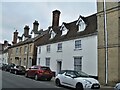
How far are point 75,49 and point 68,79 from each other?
963 centimetres

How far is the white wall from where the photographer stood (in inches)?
903

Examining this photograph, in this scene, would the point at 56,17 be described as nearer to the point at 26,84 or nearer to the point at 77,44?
the point at 77,44

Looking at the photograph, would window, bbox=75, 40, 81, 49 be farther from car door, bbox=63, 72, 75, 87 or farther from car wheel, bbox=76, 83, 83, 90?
car wheel, bbox=76, 83, 83, 90

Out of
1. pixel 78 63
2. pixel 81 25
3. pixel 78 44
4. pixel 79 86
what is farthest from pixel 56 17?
pixel 79 86

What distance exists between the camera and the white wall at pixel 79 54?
75.2 feet

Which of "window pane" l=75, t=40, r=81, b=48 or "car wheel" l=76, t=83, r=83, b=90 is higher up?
"window pane" l=75, t=40, r=81, b=48

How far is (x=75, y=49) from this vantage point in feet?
87.6

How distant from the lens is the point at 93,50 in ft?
75.7

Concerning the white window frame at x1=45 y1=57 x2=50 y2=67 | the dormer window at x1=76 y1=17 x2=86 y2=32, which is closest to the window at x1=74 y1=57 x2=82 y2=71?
the dormer window at x1=76 y1=17 x2=86 y2=32

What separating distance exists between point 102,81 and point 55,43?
42.5ft

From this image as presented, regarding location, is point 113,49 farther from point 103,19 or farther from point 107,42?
point 103,19

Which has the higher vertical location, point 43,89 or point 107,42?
point 107,42

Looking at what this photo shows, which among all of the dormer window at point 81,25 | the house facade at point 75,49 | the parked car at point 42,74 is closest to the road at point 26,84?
the parked car at point 42,74

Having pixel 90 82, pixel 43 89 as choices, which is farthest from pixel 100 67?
pixel 43 89
